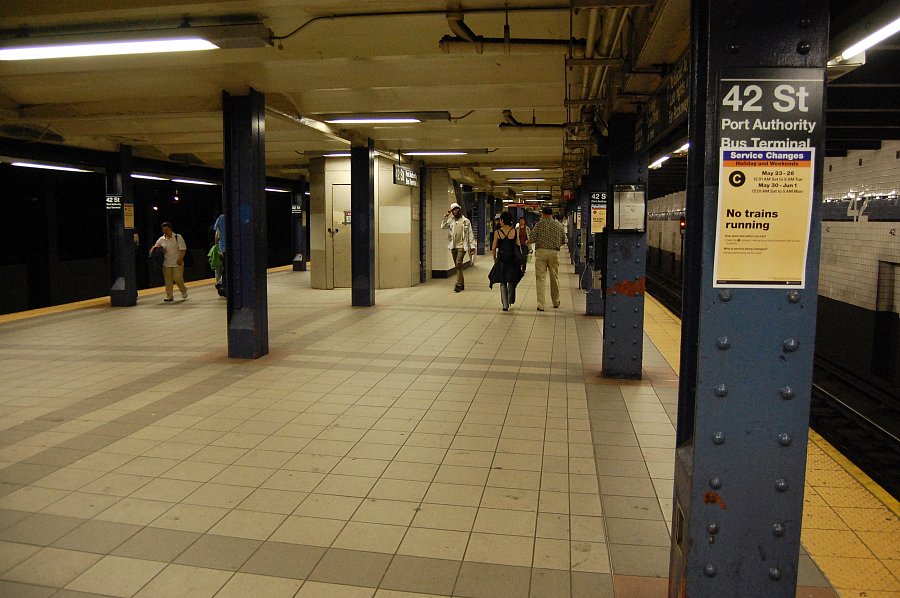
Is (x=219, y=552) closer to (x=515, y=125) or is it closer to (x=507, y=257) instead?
(x=515, y=125)

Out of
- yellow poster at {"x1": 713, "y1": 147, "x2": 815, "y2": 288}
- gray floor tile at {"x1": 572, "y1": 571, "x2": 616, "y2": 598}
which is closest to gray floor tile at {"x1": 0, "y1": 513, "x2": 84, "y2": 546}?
gray floor tile at {"x1": 572, "y1": 571, "x2": 616, "y2": 598}

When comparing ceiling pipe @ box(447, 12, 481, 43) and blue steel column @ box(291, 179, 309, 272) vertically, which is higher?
ceiling pipe @ box(447, 12, 481, 43)

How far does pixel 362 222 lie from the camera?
11727 mm

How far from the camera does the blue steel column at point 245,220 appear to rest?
741 centimetres

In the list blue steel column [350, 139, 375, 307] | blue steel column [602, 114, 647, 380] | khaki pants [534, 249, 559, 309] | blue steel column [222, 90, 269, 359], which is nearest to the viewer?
blue steel column [602, 114, 647, 380]

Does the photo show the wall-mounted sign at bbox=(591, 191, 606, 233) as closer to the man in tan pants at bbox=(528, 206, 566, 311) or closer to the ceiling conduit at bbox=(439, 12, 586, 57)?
the man in tan pants at bbox=(528, 206, 566, 311)

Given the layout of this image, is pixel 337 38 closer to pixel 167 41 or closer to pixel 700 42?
pixel 167 41

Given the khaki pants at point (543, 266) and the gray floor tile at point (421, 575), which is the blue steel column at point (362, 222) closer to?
the khaki pants at point (543, 266)

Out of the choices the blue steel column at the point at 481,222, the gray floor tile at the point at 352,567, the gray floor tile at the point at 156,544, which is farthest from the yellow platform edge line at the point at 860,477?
the blue steel column at the point at 481,222

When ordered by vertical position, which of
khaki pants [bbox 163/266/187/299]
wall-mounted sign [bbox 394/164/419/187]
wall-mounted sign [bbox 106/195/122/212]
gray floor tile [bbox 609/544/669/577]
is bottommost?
gray floor tile [bbox 609/544/669/577]

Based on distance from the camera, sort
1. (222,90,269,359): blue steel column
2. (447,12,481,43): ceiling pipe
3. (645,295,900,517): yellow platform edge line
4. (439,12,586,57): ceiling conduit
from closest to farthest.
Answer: (645,295,900,517): yellow platform edge line, (447,12,481,43): ceiling pipe, (439,12,586,57): ceiling conduit, (222,90,269,359): blue steel column

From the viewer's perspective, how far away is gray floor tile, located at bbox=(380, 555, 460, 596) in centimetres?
285

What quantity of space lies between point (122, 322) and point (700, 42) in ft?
32.9

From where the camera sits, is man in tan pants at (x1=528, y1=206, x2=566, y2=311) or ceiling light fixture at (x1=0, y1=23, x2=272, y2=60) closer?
ceiling light fixture at (x1=0, y1=23, x2=272, y2=60)
